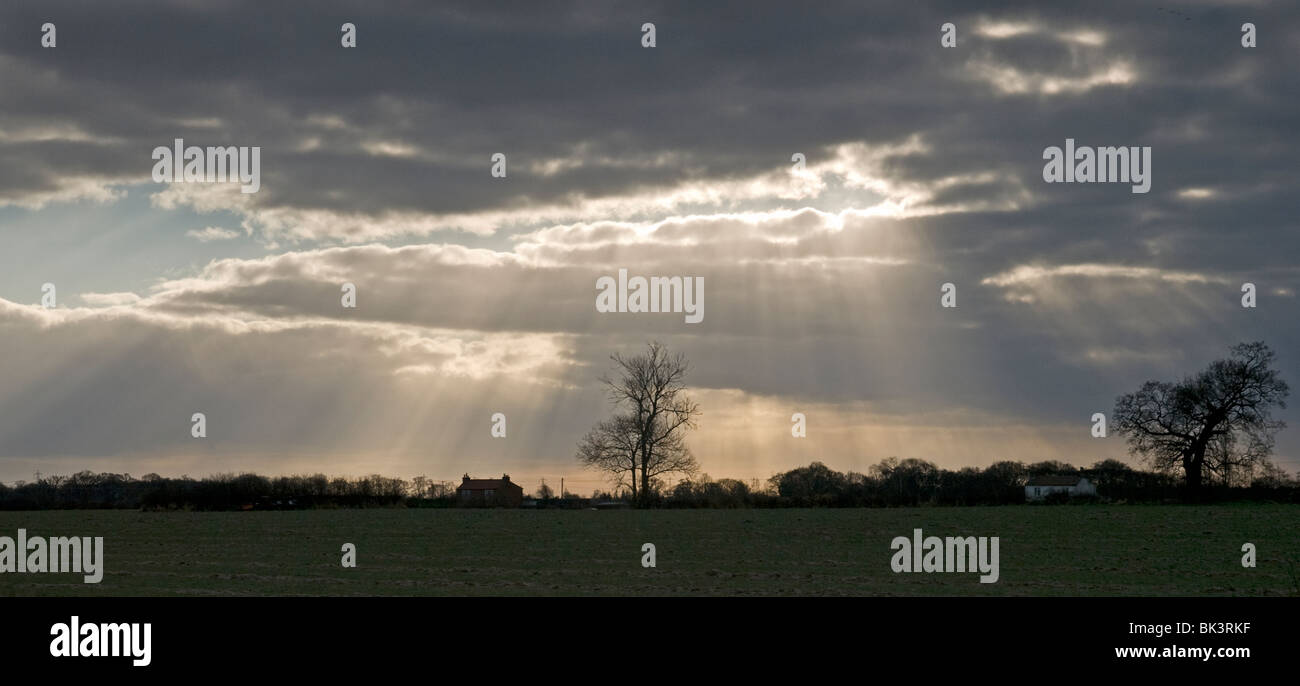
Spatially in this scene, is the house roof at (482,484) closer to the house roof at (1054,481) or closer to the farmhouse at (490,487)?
the farmhouse at (490,487)

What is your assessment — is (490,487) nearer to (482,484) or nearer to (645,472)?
(482,484)

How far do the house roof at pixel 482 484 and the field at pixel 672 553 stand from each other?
90273 mm

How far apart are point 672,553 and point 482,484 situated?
13088cm

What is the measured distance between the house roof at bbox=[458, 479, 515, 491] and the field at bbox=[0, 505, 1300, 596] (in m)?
90.3

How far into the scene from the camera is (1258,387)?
118125mm

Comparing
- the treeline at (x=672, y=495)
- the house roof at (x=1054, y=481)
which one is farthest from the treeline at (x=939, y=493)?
the house roof at (x=1054, y=481)

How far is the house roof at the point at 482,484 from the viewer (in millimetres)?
173000

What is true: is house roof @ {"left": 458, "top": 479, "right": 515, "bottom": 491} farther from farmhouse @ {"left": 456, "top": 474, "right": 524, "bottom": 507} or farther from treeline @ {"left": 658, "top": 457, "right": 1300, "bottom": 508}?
treeline @ {"left": 658, "top": 457, "right": 1300, "bottom": 508}

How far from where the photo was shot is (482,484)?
575 ft

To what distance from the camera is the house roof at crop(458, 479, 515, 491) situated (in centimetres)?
17300

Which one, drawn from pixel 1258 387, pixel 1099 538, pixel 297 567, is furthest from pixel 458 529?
pixel 1258 387

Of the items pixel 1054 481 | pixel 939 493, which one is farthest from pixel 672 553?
pixel 1054 481
